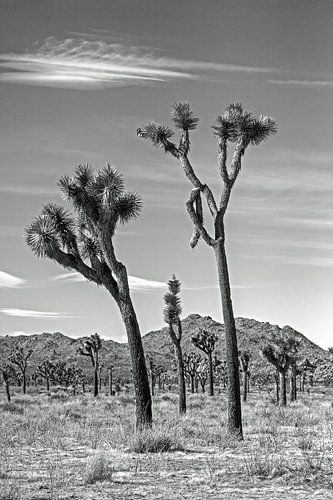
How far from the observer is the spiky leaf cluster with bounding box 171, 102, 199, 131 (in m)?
16.5

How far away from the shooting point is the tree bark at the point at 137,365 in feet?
50.2

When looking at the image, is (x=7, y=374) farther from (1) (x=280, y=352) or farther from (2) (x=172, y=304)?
(2) (x=172, y=304)

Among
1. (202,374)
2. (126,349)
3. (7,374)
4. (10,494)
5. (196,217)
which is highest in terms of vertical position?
(196,217)

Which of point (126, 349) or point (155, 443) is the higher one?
point (126, 349)

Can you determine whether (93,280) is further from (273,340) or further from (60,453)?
(273,340)

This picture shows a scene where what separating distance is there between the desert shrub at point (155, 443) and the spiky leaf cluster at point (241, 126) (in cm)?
800

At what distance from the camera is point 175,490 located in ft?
26.1

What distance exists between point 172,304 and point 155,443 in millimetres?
14600

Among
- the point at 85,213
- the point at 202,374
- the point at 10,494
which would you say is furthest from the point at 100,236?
the point at 202,374

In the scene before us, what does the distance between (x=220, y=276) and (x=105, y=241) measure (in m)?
3.34

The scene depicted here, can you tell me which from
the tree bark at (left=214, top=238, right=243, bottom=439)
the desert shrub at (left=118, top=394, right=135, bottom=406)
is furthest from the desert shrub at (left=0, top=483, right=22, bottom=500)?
the desert shrub at (left=118, top=394, right=135, bottom=406)

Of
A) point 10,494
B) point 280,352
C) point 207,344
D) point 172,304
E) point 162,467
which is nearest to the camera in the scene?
point 10,494

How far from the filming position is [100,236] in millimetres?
16094

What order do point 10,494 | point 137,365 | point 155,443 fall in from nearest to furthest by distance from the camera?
point 10,494, point 155,443, point 137,365
